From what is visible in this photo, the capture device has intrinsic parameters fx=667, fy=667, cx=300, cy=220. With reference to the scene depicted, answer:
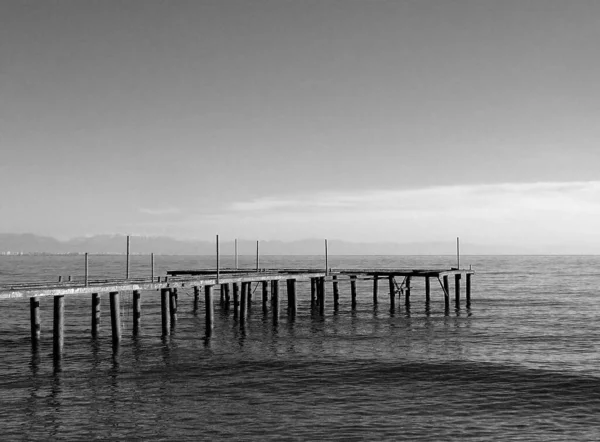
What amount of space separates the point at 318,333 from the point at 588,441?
80.2ft

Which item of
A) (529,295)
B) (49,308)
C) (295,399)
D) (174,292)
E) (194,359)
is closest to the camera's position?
(295,399)

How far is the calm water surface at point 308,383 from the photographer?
21.3 metres

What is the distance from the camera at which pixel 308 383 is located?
27766mm

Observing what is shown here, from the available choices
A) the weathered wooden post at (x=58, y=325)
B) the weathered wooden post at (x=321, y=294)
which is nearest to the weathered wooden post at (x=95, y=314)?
the weathered wooden post at (x=58, y=325)

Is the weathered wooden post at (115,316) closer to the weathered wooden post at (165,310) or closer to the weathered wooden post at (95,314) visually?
the weathered wooden post at (95,314)

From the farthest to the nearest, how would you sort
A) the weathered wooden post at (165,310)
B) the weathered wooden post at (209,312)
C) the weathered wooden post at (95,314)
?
1. the weathered wooden post at (209,312)
2. the weathered wooden post at (165,310)
3. the weathered wooden post at (95,314)

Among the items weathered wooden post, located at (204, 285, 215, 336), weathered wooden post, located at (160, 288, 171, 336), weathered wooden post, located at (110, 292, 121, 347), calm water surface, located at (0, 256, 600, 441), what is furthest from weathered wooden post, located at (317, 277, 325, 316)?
weathered wooden post, located at (110, 292, 121, 347)

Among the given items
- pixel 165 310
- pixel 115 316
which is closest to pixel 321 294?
pixel 165 310

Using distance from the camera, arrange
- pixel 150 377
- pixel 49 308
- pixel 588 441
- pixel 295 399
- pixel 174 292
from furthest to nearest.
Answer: pixel 49 308, pixel 174 292, pixel 150 377, pixel 295 399, pixel 588 441

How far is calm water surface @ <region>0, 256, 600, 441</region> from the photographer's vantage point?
2134 centimetres

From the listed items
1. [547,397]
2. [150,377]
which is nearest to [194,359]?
[150,377]

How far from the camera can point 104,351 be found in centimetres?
3494

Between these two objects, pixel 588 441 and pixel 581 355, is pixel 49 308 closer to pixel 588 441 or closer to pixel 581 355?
pixel 581 355

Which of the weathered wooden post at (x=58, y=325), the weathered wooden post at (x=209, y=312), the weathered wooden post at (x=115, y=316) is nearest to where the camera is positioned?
the weathered wooden post at (x=58, y=325)
